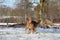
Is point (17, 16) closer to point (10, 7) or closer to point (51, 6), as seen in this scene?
point (10, 7)

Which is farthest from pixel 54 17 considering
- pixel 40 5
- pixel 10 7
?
pixel 10 7

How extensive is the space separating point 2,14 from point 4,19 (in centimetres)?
19

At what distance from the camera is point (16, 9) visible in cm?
614

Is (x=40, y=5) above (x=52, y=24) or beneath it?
above

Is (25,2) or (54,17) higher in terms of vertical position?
(25,2)

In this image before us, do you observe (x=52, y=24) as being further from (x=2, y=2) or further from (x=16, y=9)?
(x=2, y=2)

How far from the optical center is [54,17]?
6.28m

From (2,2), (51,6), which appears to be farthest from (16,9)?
(51,6)

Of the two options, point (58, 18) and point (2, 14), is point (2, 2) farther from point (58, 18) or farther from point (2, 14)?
point (58, 18)

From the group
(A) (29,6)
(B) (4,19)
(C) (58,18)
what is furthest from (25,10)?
(C) (58,18)

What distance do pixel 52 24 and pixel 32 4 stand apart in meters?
0.99

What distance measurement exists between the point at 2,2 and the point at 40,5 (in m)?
1.36

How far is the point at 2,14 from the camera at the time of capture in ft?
20.5

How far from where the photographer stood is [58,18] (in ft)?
20.6
